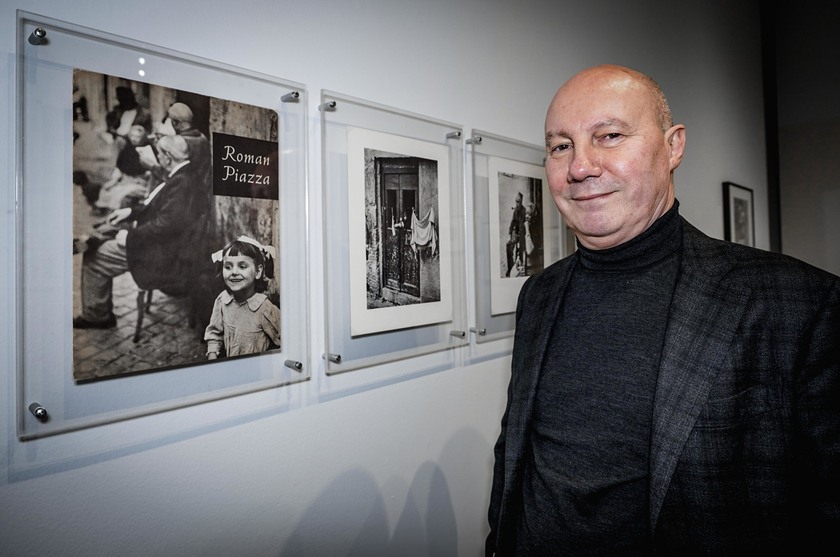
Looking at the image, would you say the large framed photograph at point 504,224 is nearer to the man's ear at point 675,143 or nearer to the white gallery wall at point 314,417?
the white gallery wall at point 314,417

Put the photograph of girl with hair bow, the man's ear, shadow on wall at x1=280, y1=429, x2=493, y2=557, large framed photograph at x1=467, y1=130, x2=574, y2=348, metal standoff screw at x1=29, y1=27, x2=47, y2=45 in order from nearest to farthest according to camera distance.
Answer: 1. metal standoff screw at x1=29, y1=27, x2=47, y2=45
2. the photograph of girl with hair bow
3. the man's ear
4. shadow on wall at x1=280, y1=429, x2=493, y2=557
5. large framed photograph at x1=467, y1=130, x2=574, y2=348

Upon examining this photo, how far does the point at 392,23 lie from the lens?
1.46m

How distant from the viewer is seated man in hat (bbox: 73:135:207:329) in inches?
35.1

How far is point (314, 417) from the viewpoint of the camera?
126cm

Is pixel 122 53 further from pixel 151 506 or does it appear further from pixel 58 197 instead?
pixel 151 506

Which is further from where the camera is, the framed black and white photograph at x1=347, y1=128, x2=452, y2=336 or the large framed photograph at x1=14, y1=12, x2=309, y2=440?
the framed black and white photograph at x1=347, y1=128, x2=452, y2=336

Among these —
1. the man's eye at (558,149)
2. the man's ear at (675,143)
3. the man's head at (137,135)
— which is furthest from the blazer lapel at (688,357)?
the man's head at (137,135)

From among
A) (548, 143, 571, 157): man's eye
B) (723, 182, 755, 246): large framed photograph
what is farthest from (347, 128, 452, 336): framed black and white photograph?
(723, 182, 755, 246): large framed photograph

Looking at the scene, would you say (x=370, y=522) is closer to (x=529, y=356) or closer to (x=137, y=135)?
(x=529, y=356)

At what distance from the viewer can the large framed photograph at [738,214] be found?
10.8ft

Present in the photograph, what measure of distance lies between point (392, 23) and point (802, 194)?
3577mm

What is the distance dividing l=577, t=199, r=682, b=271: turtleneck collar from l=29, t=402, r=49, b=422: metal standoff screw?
118 centimetres

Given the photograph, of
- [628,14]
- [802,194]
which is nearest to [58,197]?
[628,14]

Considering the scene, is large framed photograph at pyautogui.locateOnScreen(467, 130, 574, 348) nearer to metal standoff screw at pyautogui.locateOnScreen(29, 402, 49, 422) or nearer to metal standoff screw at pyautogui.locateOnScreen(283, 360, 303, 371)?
metal standoff screw at pyautogui.locateOnScreen(283, 360, 303, 371)
